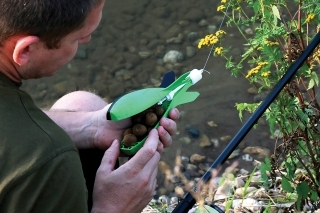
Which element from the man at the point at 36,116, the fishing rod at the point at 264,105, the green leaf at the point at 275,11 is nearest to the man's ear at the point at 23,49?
the man at the point at 36,116

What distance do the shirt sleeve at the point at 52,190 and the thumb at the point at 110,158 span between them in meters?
0.26

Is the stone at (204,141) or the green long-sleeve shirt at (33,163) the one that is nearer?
the green long-sleeve shirt at (33,163)

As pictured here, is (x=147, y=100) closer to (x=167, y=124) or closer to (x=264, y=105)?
(x=167, y=124)

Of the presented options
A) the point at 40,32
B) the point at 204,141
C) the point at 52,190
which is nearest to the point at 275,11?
the point at 40,32

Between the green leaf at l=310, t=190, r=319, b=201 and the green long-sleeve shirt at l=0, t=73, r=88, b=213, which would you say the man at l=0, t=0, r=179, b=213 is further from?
the green leaf at l=310, t=190, r=319, b=201

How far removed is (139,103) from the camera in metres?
1.41

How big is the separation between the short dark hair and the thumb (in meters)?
0.41

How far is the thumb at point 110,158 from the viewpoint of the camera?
135 centimetres

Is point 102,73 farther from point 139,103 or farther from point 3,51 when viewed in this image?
point 3,51

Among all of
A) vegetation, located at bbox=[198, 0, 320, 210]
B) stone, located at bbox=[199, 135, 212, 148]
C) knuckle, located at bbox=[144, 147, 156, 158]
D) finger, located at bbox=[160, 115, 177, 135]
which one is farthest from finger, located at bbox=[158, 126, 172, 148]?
stone, located at bbox=[199, 135, 212, 148]

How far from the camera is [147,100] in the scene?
4.67ft

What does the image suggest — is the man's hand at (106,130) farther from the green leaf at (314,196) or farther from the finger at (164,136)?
the green leaf at (314,196)

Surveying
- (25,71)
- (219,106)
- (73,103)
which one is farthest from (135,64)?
(25,71)

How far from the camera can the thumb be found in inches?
53.1
